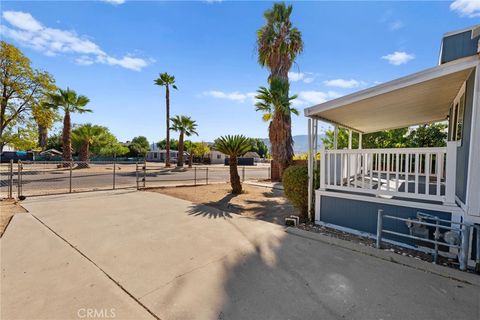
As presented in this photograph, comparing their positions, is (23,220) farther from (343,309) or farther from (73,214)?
(343,309)

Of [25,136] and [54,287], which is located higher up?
[25,136]

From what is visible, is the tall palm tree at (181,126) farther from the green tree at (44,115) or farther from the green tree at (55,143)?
the green tree at (55,143)

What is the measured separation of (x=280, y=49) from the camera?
46.2 feet

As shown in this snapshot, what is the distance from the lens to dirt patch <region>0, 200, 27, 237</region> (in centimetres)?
517

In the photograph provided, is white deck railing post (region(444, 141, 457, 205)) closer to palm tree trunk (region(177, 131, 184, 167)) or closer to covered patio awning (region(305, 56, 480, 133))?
covered patio awning (region(305, 56, 480, 133))

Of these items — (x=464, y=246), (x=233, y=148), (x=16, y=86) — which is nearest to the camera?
(x=464, y=246)

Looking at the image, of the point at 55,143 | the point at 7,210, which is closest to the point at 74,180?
the point at 7,210

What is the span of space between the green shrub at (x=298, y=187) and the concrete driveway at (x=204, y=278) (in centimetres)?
125

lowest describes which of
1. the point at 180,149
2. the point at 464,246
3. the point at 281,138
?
the point at 464,246

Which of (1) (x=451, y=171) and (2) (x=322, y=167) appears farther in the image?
(2) (x=322, y=167)

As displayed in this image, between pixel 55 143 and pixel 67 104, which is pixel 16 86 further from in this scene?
pixel 55 143

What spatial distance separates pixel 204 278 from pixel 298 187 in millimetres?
3583

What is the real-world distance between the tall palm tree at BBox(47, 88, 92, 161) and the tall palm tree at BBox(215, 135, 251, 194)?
18.2m

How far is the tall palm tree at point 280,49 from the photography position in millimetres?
14047
